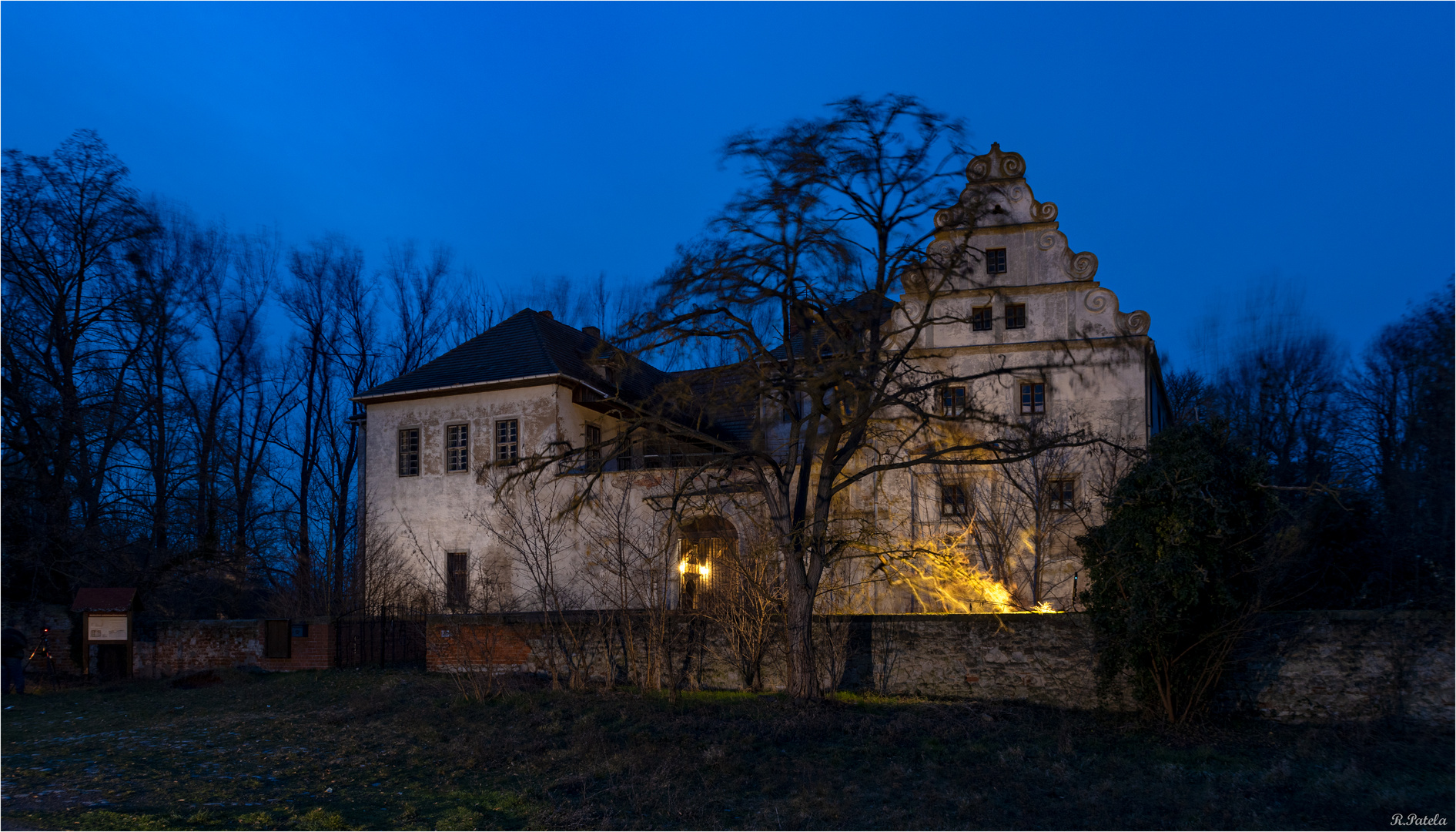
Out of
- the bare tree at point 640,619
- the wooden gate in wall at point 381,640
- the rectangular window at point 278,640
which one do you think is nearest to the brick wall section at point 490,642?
the bare tree at point 640,619

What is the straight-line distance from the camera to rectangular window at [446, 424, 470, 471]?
2644 cm

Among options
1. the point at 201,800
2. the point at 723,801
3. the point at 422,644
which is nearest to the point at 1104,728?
the point at 723,801

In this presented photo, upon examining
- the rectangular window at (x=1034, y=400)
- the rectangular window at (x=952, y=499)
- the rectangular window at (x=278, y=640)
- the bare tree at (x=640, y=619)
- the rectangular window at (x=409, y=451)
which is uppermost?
the rectangular window at (x=1034, y=400)

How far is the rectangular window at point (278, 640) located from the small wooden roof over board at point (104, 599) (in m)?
2.91

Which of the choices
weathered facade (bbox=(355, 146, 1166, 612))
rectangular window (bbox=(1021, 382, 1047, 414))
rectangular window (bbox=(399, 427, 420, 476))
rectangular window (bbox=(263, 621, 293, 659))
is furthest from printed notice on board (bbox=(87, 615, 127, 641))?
rectangular window (bbox=(1021, 382, 1047, 414))

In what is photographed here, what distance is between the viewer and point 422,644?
21.0 m

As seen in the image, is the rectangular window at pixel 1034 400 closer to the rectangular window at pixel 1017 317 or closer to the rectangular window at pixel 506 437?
the rectangular window at pixel 1017 317

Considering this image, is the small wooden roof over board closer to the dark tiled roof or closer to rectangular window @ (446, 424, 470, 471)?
rectangular window @ (446, 424, 470, 471)

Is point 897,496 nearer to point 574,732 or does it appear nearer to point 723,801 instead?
point 574,732

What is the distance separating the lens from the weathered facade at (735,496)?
19.6m

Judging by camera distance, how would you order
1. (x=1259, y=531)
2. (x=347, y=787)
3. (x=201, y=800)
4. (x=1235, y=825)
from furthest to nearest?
(x=1259, y=531) → (x=347, y=787) → (x=201, y=800) → (x=1235, y=825)

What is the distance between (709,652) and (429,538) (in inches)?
515

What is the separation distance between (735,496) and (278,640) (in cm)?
962

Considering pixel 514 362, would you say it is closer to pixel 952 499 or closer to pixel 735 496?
pixel 735 496
